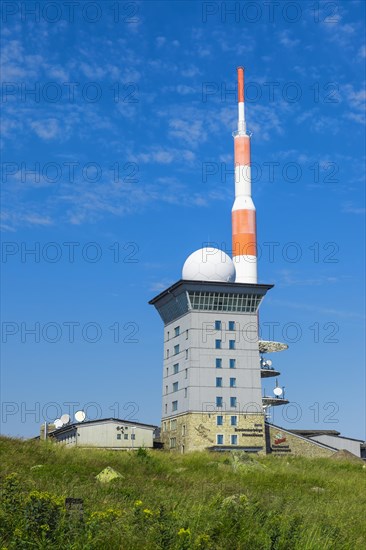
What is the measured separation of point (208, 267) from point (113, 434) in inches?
747

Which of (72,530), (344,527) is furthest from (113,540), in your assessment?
(344,527)

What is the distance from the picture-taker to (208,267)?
71812 millimetres

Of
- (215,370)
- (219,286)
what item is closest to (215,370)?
(215,370)

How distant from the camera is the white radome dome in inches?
2827

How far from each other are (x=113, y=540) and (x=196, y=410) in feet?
190

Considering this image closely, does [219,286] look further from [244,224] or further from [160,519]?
[160,519]

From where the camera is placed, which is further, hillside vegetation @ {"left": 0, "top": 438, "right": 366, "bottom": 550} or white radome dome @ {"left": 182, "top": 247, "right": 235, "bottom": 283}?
white radome dome @ {"left": 182, "top": 247, "right": 235, "bottom": 283}

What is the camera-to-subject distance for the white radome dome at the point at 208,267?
71812 millimetres

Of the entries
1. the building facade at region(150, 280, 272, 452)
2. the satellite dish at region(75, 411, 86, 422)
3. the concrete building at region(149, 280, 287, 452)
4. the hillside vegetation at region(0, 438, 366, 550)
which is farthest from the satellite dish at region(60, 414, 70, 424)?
the hillside vegetation at region(0, 438, 366, 550)

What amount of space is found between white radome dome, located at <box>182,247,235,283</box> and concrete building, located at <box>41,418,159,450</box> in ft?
51.7

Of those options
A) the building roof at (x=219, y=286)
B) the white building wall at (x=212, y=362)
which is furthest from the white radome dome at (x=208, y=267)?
the white building wall at (x=212, y=362)

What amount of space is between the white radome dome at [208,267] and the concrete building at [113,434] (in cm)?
1575

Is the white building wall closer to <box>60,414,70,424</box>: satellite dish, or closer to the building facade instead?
the building facade

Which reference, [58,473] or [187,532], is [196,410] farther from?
[187,532]
